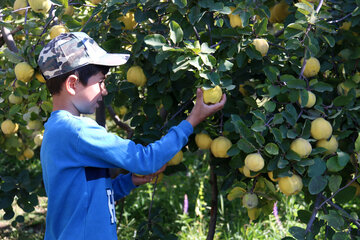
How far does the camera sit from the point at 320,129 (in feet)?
5.35

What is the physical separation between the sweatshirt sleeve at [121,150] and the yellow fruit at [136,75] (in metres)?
0.44

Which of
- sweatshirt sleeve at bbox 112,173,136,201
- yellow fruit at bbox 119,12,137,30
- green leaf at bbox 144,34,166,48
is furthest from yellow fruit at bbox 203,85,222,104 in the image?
yellow fruit at bbox 119,12,137,30

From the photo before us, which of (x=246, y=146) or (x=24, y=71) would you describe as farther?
(x=24, y=71)

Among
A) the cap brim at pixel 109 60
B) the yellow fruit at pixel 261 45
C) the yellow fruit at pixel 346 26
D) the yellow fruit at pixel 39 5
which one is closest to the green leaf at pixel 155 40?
the cap brim at pixel 109 60

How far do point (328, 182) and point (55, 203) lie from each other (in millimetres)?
951

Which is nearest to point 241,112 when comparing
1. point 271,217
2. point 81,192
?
point 81,192

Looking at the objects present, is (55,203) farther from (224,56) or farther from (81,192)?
(224,56)

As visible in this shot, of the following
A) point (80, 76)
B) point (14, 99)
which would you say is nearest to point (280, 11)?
point (80, 76)

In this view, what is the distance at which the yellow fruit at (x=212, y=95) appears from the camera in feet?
5.32

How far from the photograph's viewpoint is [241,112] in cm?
201

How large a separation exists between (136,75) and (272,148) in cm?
66

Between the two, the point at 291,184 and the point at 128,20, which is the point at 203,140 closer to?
the point at 291,184

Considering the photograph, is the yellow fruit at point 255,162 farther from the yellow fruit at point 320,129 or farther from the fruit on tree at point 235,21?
the fruit on tree at point 235,21

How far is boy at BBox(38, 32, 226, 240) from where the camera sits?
4.87ft
